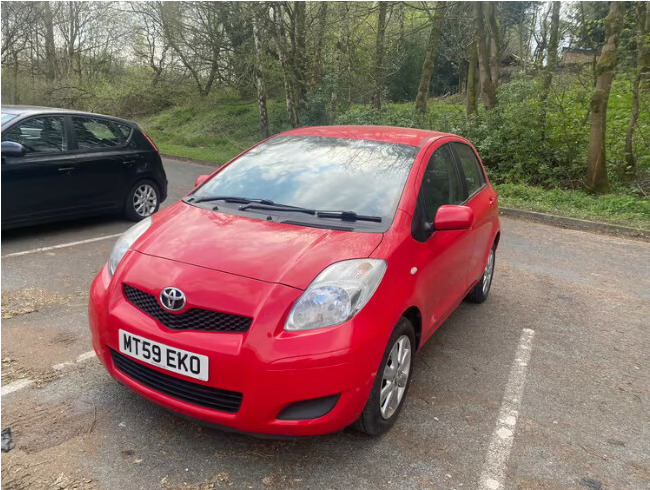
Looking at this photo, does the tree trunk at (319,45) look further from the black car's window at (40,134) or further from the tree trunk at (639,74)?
the black car's window at (40,134)

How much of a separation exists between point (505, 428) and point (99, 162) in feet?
19.1

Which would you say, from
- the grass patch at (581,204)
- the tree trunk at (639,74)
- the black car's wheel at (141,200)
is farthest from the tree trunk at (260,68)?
the tree trunk at (639,74)

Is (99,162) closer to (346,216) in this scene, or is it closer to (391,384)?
(346,216)

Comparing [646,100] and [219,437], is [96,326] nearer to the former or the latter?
[219,437]

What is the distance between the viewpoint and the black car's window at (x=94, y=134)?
6.54 m

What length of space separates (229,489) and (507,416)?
172 cm

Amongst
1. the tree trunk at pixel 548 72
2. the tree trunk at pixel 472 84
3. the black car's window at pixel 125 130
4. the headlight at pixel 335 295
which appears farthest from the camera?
the tree trunk at pixel 472 84

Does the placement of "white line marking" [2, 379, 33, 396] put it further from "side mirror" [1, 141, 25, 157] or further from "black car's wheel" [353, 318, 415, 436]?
"side mirror" [1, 141, 25, 157]

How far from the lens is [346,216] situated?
10.1 ft

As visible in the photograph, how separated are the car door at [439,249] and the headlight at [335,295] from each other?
20.4 inches

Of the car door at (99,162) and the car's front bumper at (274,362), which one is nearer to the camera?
the car's front bumper at (274,362)

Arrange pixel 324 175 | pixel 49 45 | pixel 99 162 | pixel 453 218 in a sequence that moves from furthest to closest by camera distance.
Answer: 1. pixel 49 45
2. pixel 99 162
3. pixel 324 175
4. pixel 453 218

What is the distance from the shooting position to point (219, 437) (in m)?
2.69

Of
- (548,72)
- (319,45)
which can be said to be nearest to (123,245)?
(548,72)
